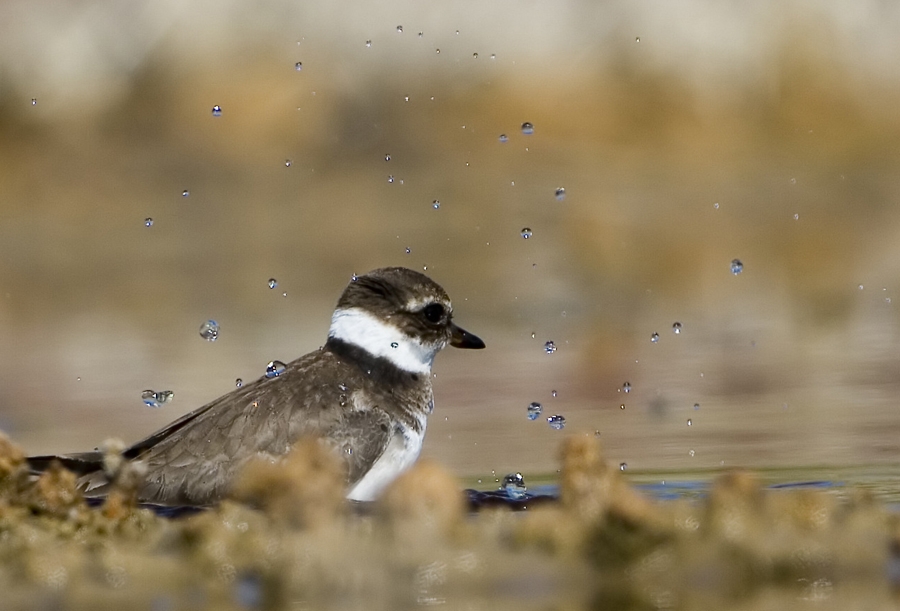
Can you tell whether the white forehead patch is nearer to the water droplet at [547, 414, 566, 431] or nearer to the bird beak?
the bird beak

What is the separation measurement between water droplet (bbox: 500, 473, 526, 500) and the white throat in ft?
2.18

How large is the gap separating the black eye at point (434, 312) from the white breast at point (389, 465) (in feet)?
2.64

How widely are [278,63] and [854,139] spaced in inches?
312

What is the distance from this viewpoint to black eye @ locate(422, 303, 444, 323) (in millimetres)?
7968

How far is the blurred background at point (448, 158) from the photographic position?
15961 millimetres

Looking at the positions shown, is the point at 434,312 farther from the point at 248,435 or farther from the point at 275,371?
the point at 248,435

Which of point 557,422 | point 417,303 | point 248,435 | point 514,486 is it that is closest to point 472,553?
point 248,435

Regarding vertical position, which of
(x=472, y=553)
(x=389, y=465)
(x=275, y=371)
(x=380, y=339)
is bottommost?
(x=472, y=553)

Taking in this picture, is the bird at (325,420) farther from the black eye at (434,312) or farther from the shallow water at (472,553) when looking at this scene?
the shallow water at (472,553)

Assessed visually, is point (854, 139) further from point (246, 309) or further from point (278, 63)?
point (246, 309)

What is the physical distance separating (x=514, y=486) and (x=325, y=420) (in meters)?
0.95

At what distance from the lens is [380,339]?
7.76 metres

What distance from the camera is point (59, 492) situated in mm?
5301

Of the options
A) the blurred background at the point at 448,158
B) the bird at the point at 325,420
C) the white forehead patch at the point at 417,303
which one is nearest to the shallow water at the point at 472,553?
the bird at the point at 325,420
